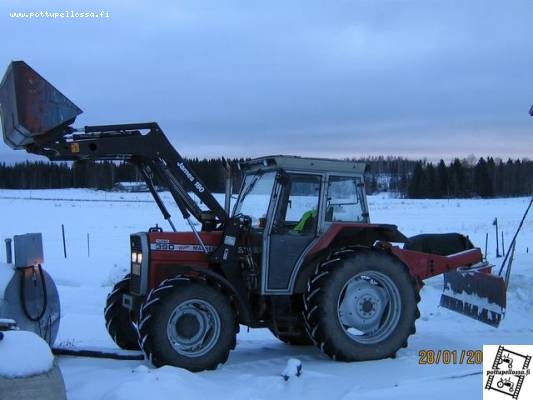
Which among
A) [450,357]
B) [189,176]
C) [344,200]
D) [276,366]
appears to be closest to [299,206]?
[344,200]

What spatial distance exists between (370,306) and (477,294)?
1.42m

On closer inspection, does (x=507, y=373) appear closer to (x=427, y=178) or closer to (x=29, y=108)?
(x=29, y=108)

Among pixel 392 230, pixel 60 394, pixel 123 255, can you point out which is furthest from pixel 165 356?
pixel 123 255

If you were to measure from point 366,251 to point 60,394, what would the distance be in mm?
4052

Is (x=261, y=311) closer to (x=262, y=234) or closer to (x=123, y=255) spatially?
(x=262, y=234)

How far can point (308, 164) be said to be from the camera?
7762 mm

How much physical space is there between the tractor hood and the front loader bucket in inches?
205

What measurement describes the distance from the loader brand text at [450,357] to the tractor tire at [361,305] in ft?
1.22

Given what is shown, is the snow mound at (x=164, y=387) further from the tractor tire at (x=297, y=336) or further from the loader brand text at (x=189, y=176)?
the loader brand text at (x=189, y=176)

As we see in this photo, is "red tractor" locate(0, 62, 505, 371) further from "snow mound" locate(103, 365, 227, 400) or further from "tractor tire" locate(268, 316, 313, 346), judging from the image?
"snow mound" locate(103, 365, 227, 400)

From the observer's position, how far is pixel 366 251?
7645 millimetres

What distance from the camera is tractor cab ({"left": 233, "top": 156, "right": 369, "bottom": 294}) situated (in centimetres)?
754

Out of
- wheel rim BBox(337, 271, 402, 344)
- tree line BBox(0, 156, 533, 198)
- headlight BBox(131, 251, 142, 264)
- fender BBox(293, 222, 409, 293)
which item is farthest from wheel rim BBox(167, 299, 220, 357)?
tree line BBox(0, 156, 533, 198)

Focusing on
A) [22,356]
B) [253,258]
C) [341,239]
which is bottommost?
[22,356]
